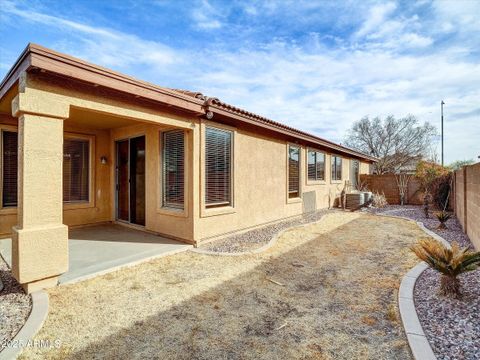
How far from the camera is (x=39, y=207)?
381 cm

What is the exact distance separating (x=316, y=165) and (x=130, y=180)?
28.5 feet

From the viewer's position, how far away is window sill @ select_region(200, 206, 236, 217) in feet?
21.5

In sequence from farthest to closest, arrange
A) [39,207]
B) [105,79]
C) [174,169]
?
1. [174,169]
2. [105,79]
3. [39,207]

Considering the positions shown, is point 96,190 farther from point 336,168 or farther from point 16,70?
point 336,168

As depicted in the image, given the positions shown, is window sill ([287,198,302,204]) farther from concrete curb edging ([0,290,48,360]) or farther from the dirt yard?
concrete curb edging ([0,290,48,360])

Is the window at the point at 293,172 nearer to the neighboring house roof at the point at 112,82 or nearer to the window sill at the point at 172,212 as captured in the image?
the neighboring house roof at the point at 112,82

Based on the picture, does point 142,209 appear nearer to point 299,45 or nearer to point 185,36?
point 185,36

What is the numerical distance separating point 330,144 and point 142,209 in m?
9.50

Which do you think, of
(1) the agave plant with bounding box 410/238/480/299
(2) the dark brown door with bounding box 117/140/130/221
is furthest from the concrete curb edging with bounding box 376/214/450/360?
(2) the dark brown door with bounding box 117/140/130/221

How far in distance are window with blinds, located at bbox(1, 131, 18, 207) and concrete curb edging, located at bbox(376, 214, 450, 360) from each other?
28.9 feet

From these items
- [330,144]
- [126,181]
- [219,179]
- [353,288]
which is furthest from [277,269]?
[330,144]

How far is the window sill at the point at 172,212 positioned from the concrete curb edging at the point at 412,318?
454cm

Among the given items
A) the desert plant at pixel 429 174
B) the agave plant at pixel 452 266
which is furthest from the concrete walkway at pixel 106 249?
the desert plant at pixel 429 174

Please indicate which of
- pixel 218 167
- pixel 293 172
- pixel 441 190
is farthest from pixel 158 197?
pixel 441 190
